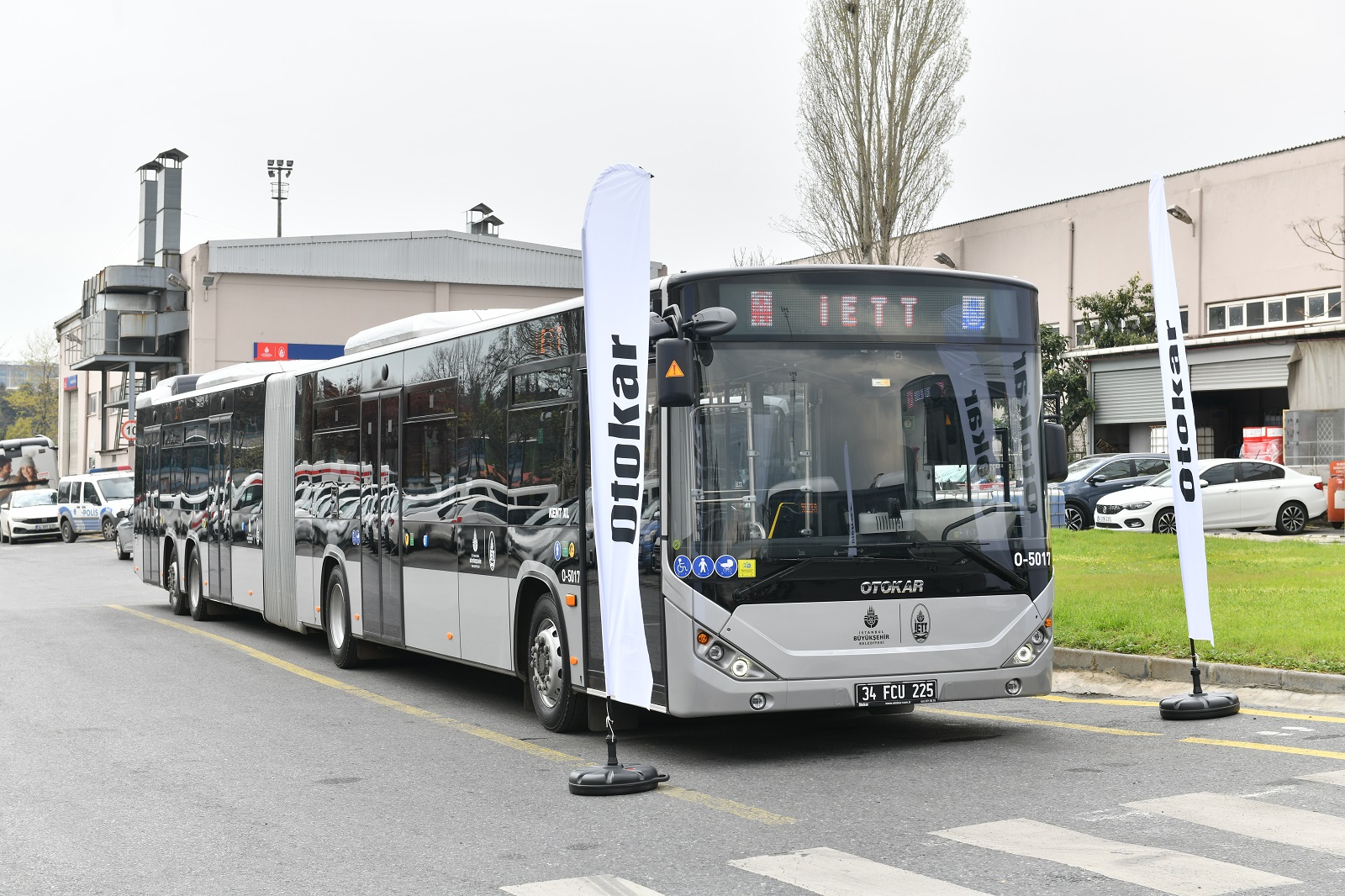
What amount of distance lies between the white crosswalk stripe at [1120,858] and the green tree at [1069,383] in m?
29.6

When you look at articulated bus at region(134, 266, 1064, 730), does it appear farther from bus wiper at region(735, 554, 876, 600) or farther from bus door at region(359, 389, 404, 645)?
bus door at region(359, 389, 404, 645)

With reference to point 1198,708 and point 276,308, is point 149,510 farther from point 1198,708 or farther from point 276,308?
point 276,308

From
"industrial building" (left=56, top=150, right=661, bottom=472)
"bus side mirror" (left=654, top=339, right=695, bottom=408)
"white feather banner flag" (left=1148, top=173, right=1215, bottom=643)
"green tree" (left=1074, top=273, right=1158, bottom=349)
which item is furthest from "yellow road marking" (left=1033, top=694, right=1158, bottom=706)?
"industrial building" (left=56, top=150, right=661, bottom=472)

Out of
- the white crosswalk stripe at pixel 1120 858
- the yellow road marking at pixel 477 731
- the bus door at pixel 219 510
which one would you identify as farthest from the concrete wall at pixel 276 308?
the white crosswalk stripe at pixel 1120 858

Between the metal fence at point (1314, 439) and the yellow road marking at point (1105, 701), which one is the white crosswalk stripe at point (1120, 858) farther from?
the metal fence at point (1314, 439)

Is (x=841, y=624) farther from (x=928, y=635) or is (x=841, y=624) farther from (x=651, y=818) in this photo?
(x=651, y=818)

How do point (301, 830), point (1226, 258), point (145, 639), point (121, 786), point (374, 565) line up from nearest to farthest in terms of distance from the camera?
point (301, 830), point (121, 786), point (374, 565), point (145, 639), point (1226, 258)

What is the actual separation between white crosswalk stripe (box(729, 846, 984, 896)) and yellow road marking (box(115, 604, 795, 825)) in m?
0.76

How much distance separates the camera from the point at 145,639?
16.9m

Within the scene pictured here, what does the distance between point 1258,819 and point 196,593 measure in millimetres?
15593

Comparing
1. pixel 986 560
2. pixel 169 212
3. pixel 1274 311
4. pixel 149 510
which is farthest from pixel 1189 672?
pixel 169 212

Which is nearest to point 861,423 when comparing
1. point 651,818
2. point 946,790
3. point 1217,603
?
point 946,790

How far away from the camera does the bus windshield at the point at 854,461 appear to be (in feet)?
28.0

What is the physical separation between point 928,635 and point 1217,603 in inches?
263
